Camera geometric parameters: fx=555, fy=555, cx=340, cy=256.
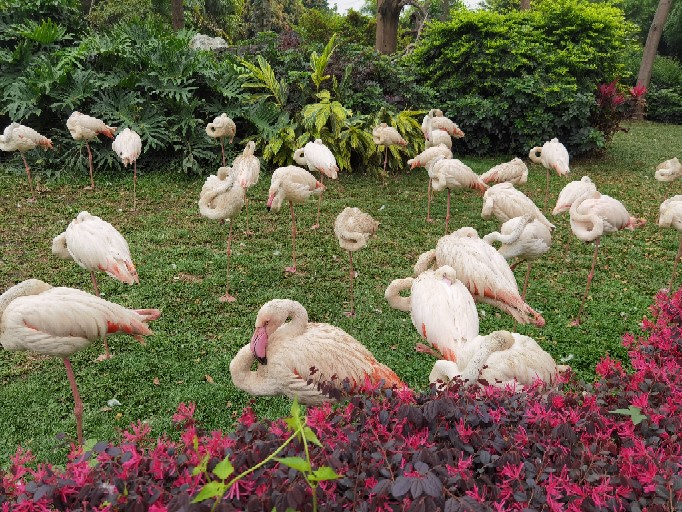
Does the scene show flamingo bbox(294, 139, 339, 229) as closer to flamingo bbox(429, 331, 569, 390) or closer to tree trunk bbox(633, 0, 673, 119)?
flamingo bbox(429, 331, 569, 390)

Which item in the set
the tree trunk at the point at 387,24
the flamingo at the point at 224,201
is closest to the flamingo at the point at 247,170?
the flamingo at the point at 224,201

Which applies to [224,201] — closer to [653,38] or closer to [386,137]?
[386,137]

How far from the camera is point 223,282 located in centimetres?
539

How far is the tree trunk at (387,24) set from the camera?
42.9 feet

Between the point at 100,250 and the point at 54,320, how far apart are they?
1.24m

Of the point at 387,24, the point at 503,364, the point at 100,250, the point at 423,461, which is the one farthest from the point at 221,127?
the point at 423,461

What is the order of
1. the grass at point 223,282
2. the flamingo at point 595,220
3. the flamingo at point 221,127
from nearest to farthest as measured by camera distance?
the grass at point 223,282
the flamingo at point 595,220
the flamingo at point 221,127

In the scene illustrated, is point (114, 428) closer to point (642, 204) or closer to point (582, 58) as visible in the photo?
point (642, 204)

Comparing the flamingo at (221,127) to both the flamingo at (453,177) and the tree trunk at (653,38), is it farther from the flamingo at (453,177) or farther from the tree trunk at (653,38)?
the tree trunk at (653,38)

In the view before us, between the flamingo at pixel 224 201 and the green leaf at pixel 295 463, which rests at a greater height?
the green leaf at pixel 295 463

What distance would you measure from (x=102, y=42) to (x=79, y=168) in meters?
2.44

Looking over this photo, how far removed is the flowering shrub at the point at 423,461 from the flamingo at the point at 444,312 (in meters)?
1.24

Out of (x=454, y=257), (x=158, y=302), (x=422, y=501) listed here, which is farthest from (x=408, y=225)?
(x=422, y=501)

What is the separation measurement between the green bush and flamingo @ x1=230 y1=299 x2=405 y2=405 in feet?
28.4
